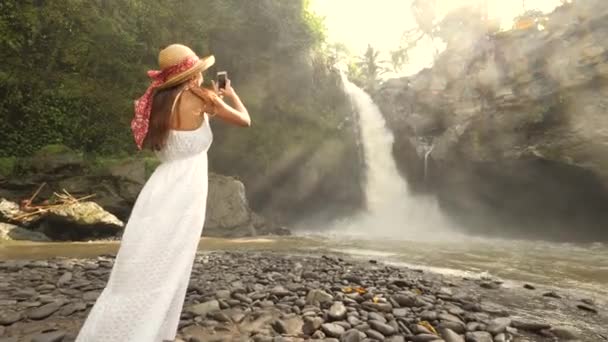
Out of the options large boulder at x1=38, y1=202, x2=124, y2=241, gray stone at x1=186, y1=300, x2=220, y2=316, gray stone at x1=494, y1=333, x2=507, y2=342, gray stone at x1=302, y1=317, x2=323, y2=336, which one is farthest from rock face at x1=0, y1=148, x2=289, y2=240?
gray stone at x1=494, y1=333, x2=507, y2=342

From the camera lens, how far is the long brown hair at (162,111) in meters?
2.51

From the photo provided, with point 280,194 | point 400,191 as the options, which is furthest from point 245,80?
point 400,191

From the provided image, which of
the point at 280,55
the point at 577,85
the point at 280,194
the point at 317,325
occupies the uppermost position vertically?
the point at 280,55

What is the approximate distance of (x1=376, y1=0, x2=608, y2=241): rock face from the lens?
1520cm

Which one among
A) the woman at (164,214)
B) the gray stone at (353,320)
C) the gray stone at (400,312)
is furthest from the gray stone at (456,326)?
the woman at (164,214)

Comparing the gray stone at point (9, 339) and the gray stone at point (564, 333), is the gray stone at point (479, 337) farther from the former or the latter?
the gray stone at point (9, 339)

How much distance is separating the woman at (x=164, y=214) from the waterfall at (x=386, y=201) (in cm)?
1769

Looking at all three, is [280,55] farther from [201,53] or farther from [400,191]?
[400,191]

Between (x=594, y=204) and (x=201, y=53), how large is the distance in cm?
2000

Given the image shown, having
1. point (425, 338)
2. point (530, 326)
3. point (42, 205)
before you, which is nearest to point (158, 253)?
point (425, 338)

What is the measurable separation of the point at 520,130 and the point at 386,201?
7.75 metres

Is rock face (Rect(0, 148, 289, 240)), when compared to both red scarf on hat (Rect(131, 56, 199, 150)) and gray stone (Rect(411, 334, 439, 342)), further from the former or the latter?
gray stone (Rect(411, 334, 439, 342))

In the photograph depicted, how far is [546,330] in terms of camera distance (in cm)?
352

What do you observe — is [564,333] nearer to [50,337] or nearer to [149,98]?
[149,98]
